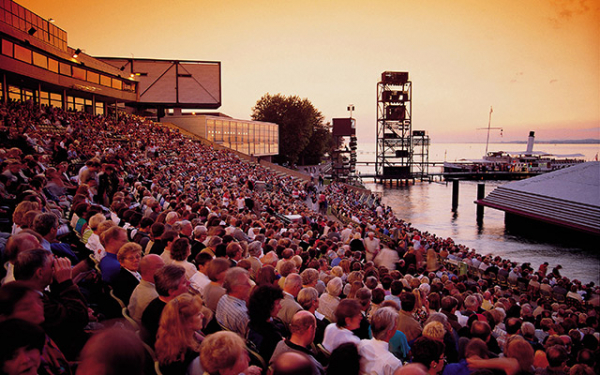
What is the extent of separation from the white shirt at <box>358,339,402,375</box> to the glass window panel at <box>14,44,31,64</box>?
108 feet

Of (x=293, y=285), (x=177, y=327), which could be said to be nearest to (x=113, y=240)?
(x=177, y=327)

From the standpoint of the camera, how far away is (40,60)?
30781mm

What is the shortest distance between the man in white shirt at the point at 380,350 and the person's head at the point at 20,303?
92.9 inches

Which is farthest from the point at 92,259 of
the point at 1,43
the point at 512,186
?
the point at 512,186

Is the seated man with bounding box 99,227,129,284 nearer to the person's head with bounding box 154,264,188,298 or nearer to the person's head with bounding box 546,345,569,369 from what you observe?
the person's head with bounding box 154,264,188,298

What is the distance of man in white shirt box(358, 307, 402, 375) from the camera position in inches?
128

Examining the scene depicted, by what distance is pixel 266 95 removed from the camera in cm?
7569

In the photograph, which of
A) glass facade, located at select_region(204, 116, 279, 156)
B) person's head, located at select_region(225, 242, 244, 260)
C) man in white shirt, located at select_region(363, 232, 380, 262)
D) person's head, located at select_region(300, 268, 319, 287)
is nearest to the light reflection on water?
man in white shirt, located at select_region(363, 232, 380, 262)

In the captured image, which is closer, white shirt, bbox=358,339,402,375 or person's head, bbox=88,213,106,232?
white shirt, bbox=358,339,402,375

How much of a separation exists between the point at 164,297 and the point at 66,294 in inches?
29.0

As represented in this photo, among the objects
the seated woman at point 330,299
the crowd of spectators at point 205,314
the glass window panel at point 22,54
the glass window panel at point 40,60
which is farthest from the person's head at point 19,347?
the glass window panel at point 40,60

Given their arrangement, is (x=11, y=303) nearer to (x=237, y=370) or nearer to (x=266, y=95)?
(x=237, y=370)

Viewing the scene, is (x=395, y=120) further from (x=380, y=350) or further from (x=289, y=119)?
(x=380, y=350)

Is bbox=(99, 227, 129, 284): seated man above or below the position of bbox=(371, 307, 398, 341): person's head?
above
